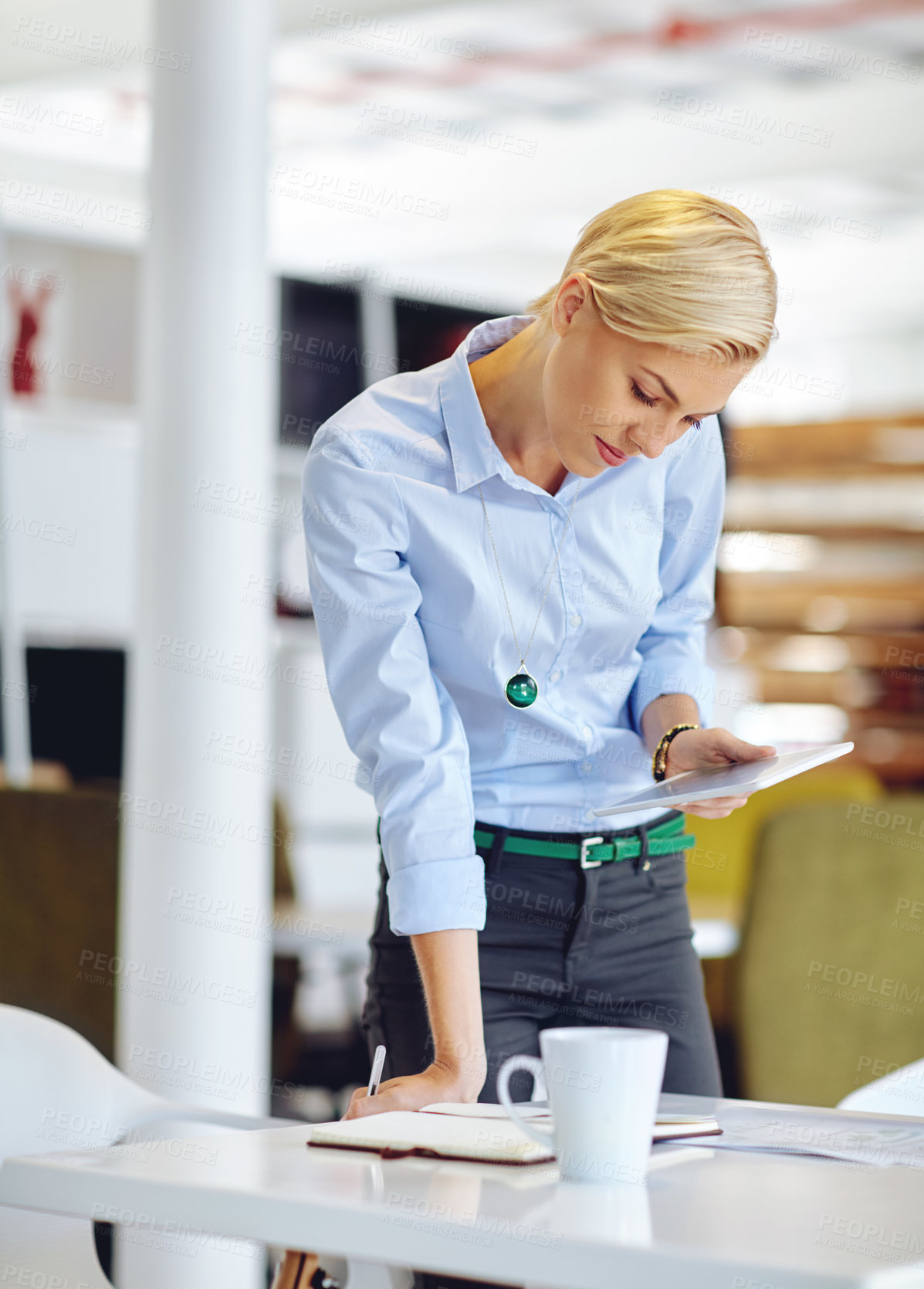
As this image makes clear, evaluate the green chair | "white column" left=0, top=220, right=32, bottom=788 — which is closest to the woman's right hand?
the green chair

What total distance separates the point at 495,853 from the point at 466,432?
40cm

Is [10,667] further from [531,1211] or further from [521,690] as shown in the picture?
[531,1211]

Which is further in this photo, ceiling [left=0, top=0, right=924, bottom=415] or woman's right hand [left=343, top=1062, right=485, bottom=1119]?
ceiling [left=0, top=0, right=924, bottom=415]

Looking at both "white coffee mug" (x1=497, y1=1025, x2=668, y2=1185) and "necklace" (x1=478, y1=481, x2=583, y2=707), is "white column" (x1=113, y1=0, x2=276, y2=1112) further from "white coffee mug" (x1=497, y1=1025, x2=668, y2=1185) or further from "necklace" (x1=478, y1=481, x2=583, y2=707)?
"white coffee mug" (x1=497, y1=1025, x2=668, y2=1185)

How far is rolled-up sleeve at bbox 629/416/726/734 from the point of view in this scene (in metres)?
1.62

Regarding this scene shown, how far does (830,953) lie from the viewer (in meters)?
2.97

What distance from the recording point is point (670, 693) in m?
1.60

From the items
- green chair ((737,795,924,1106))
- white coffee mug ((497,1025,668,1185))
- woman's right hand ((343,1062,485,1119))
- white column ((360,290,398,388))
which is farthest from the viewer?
white column ((360,290,398,388))

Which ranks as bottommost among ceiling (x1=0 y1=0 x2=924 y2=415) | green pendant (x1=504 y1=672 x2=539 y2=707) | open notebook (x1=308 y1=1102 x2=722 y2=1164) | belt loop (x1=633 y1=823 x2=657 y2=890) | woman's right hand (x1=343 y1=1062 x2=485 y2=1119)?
woman's right hand (x1=343 y1=1062 x2=485 y2=1119)

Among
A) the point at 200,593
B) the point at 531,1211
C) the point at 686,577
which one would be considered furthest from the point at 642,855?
the point at 200,593

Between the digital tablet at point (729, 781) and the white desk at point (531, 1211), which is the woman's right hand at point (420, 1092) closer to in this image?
the white desk at point (531, 1211)

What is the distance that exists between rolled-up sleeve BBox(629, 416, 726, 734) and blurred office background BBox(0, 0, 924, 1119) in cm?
88

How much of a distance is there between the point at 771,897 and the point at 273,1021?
137cm

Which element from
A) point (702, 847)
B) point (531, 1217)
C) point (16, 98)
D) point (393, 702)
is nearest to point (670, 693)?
point (393, 702)
